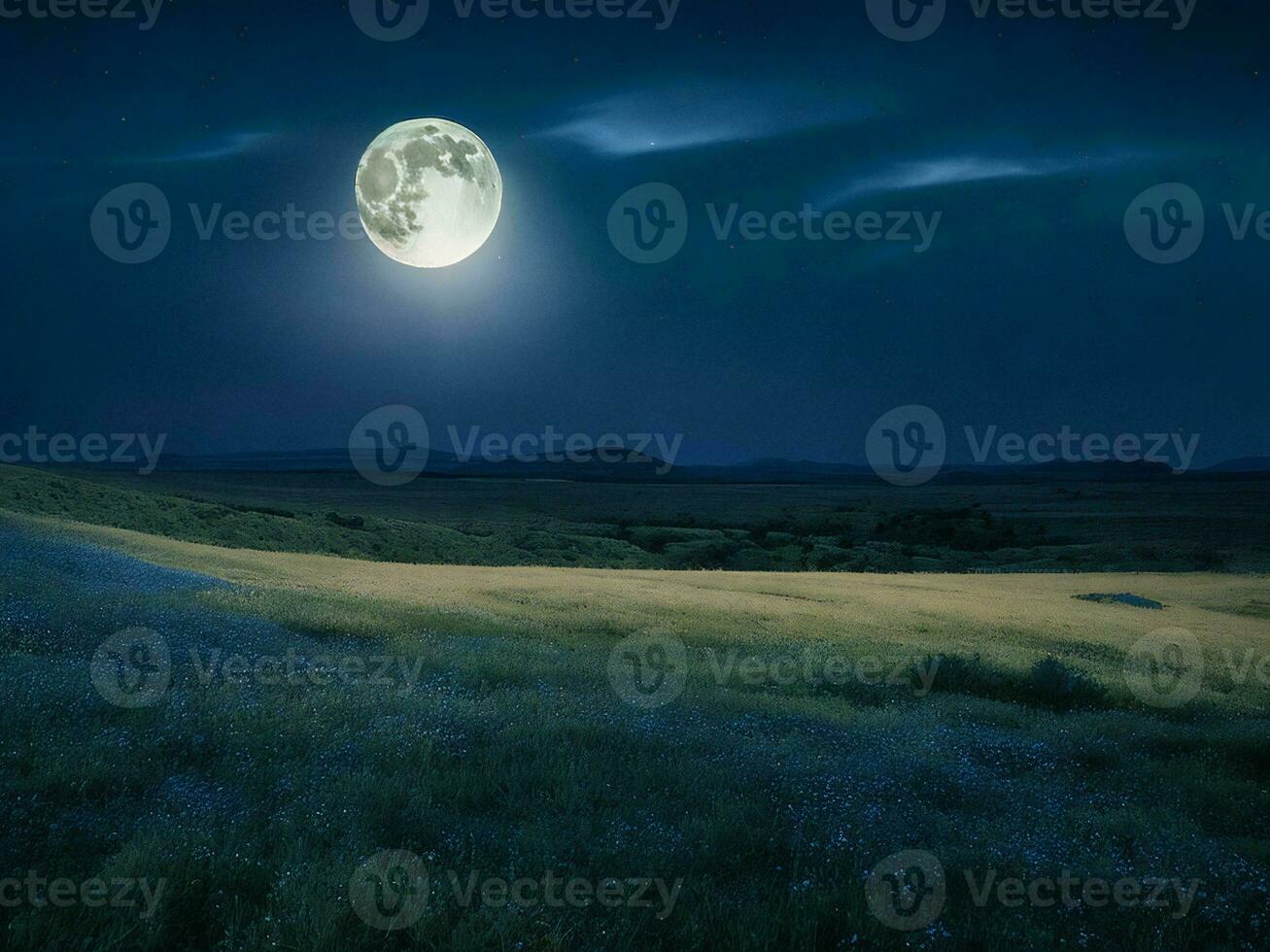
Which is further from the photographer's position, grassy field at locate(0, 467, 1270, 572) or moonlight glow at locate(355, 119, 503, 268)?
grassy field at locate(0, 467, 1270, 572)

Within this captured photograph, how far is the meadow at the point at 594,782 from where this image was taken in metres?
5.49

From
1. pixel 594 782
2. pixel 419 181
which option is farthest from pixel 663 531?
pixel 594 782

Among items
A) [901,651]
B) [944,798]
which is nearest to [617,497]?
[901,651]

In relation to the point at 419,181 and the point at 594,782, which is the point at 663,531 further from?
the point at 594,782

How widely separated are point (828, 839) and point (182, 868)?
5063 mm

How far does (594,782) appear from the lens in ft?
24.9

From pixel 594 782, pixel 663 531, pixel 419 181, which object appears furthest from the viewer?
pixel 663 531

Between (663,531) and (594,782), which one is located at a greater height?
(663,531)

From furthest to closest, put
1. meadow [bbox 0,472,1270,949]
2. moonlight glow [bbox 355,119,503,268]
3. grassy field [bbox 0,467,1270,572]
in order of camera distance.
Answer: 1. grassy field [bbox 0,467,1270,572]
2. moonlight glow [bbox 355,119,503,268]
3. meadow [bbox 0,472,1270,949]

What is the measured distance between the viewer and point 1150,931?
588 centimetres

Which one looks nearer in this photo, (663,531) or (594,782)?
(594,782)

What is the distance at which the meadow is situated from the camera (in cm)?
549

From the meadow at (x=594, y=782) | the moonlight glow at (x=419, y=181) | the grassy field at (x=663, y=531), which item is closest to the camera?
the meadow at (x=594, y=782)

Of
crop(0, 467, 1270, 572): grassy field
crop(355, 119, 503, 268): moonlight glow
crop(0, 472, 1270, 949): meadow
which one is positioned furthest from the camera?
crop(0, 467, 1270, 572): grassy field
